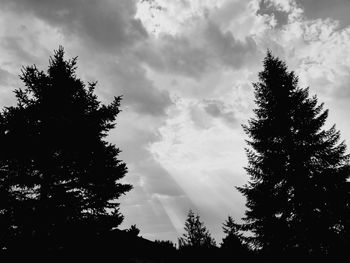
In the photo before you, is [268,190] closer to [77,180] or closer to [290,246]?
[290,246]

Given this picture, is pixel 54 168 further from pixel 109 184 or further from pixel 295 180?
pixel 295 180

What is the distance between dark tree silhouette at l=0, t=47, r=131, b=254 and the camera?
37.8ft

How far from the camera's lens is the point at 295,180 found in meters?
14.5

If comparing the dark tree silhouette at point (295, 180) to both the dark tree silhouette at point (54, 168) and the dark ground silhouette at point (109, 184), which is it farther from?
the dark tree silhouette at point (54, 168)

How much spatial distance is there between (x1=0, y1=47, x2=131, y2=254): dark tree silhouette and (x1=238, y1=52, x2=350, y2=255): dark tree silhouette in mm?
7023

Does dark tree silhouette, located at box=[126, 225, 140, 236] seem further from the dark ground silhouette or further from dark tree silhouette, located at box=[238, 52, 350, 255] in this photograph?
dark tree silhouette, located at box=[238, 52, 350, 255]

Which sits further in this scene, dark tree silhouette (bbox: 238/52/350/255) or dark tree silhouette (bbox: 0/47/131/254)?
dark tree silhouette (bbox: 238/52/350/255)

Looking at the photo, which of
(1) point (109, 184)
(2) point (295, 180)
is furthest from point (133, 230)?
(2) point (295, 180)

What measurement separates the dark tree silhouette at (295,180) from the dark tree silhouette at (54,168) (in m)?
7.02

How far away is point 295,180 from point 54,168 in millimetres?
11166

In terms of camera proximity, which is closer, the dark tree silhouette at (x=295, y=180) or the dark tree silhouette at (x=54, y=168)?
the dark tree silhouette at (x=54, y=168)

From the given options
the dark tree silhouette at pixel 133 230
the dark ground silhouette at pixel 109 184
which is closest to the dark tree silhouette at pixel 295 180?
the dark ground silhouette at pixel 109 184

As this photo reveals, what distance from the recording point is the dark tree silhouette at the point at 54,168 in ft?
37.8

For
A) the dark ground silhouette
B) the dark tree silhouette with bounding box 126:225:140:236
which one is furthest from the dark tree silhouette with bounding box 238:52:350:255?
the dark tree silhouette with bounding box 126:225:140:236
